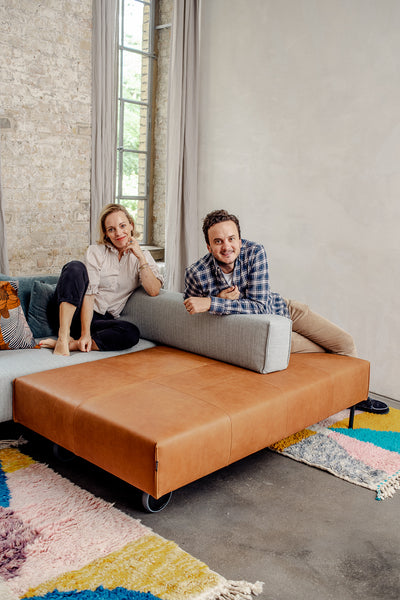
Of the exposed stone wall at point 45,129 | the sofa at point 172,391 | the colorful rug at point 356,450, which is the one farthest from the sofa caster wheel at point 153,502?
the exposed stone wall at point 45,129

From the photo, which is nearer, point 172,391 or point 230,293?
point 172,391

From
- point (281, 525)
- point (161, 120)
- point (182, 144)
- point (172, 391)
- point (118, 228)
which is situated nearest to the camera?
point (281, 525)

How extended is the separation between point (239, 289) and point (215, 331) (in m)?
0.27

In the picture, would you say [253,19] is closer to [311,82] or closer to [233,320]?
[311,82]

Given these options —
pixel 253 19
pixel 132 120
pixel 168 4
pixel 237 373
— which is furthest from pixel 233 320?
pixel 168 4

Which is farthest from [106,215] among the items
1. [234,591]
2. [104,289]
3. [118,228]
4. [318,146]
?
[234,591]

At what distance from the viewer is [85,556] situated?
1.88m

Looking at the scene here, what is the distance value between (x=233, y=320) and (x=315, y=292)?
5.20 ft

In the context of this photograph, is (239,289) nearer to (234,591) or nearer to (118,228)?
(118,228)

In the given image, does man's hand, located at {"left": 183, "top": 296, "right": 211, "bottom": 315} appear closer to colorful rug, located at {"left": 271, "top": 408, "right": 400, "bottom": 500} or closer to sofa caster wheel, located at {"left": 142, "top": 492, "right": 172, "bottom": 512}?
colorful rug, located at {"left": 271, "top": 408, "right": 400, "bottom": 500}

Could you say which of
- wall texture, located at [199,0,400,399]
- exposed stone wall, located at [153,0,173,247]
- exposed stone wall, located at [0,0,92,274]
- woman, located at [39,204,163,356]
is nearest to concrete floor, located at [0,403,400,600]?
woman, located at [39,204,163,356]

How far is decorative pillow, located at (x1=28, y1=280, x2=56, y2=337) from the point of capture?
3.24 meters

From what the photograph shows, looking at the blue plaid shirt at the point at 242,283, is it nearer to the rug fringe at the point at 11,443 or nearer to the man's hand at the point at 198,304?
the man's hand at the point at 198,304

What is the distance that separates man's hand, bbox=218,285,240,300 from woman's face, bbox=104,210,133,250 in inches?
27.1
